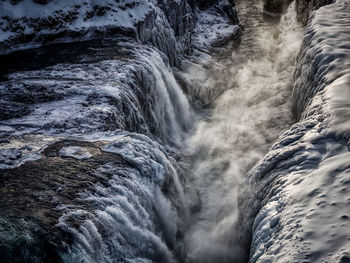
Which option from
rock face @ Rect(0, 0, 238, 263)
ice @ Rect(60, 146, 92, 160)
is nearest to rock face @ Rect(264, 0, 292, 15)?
rock face @ Rect(0, 0, 238, 263)

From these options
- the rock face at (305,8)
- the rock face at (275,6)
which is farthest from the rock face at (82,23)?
the rock face at (275,6)

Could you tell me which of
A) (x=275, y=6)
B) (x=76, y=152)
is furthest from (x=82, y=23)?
(x=275, y=6)

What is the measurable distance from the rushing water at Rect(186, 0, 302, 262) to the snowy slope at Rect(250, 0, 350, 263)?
128cm

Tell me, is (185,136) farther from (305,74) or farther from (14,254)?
(14,254)

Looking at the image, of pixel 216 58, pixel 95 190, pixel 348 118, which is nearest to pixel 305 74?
pixel 348 118

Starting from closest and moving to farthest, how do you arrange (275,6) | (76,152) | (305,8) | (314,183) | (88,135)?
1. (314,183)
2. (76,152)
3. (88,135)
4. (305,8)
5. (275,6)

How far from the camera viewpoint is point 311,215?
10.3 ft

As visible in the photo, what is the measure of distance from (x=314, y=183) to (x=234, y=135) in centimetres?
622

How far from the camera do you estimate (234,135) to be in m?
9.69

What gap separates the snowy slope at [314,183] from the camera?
A: 2863 millimetres

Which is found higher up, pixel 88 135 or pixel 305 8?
pixel 305 8

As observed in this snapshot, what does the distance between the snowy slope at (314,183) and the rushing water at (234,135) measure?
128 cm

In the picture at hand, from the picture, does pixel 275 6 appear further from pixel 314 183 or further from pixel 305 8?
pixel 314 183

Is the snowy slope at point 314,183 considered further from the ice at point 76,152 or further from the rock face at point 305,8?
the rock face at point 305,8
